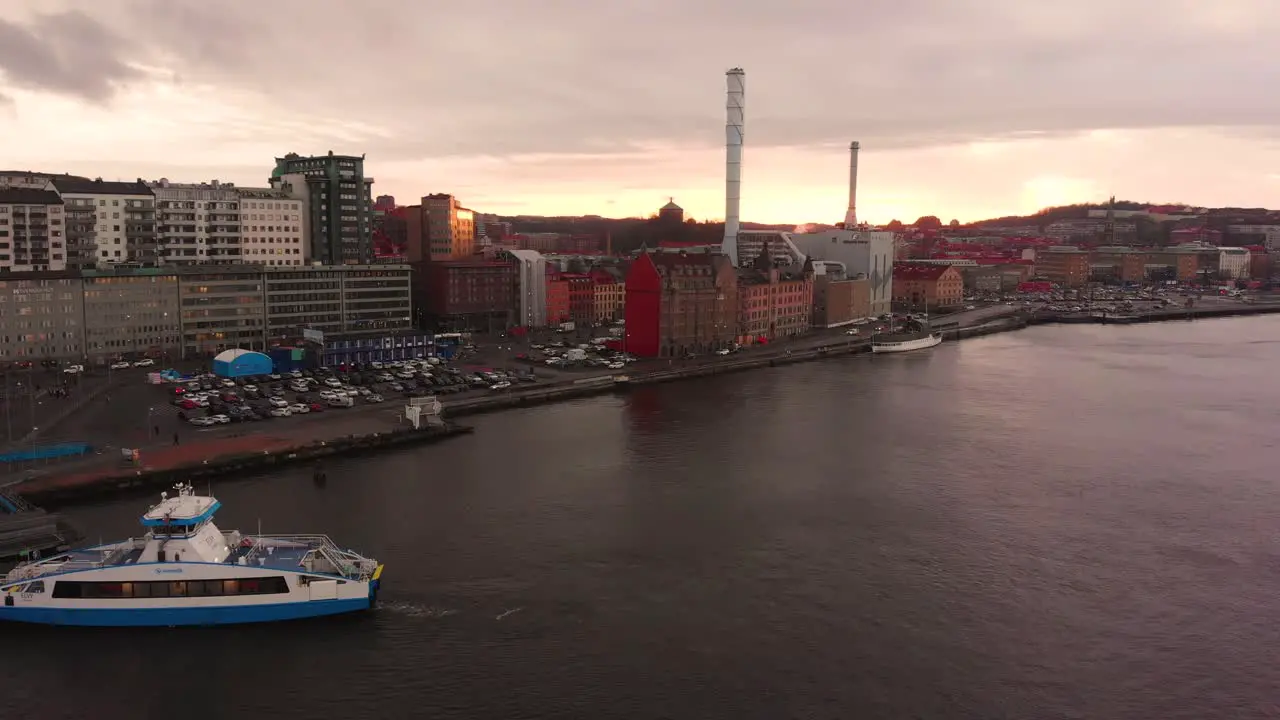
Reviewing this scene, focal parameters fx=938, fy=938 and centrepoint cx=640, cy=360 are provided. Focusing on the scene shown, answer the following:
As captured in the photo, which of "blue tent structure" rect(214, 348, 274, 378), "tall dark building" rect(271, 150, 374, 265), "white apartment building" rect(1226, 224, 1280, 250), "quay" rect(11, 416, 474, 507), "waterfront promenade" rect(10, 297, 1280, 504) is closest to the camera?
"quay" rect(11, 416, 474, 507)

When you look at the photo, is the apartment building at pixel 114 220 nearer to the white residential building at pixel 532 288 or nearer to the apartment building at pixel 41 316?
the apartment building at pixel 41 316

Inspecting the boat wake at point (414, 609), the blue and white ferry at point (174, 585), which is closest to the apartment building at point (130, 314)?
the blue and white ferry at point (174, 585)

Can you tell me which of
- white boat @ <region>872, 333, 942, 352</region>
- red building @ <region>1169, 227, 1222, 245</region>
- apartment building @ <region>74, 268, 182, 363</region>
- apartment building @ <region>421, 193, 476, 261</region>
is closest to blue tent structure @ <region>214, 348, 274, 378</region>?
apartment building @ <region>74, 268, 182, 363</region>

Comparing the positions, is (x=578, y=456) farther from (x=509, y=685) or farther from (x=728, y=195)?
(x=728, y=195)

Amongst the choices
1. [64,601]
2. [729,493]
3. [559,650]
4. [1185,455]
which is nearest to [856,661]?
[559,650]

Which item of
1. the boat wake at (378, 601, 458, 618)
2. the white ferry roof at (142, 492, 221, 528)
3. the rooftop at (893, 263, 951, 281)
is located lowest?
the boat wake at (378, 601, 458, 618)

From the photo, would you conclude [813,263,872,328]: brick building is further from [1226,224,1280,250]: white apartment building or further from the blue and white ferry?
[1226,224,1280,250]: white apartment building

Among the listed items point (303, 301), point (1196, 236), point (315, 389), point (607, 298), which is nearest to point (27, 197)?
point (303, 301)

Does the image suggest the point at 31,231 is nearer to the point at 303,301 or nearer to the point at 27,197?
the point at 27,197
